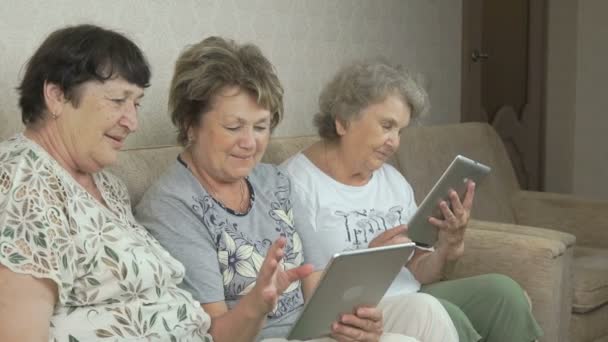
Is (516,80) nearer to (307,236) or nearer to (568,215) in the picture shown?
(568,215)

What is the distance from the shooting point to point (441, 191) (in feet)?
6.51

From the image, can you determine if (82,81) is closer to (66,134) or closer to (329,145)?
(66,134)

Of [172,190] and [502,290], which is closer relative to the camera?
[172,190]

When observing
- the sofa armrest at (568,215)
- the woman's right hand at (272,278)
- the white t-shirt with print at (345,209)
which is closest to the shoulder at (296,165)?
the white t-shirt with print at (345,209)

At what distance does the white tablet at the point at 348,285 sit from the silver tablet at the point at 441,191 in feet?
1.39

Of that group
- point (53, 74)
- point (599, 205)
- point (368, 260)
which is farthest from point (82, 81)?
point (599, 205)

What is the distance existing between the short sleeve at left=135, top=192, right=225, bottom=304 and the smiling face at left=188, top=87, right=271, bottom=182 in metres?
0.12

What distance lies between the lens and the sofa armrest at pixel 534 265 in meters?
2.27

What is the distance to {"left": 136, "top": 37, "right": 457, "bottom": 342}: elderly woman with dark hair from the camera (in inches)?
61.9

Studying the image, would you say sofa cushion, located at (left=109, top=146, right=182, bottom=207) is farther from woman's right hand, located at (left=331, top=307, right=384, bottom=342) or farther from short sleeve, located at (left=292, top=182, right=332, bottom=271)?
woman's right hand, located at (left=331, top=307, right=384, bottom=342)

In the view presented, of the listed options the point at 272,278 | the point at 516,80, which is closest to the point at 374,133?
the point at 272,278

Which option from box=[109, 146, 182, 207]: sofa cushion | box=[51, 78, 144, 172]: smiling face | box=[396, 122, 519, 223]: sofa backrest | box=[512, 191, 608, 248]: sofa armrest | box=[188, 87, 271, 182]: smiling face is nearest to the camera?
box=[51, 78, 144, 172]: smiling face

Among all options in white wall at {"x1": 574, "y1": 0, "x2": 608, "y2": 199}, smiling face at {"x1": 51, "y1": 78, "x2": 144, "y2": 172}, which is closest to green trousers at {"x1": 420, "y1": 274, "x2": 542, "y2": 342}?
smiling face at {"x1": 51, "y1": 78, "x2": 144, "y2": 172}

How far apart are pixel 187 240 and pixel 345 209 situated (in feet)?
1.96
